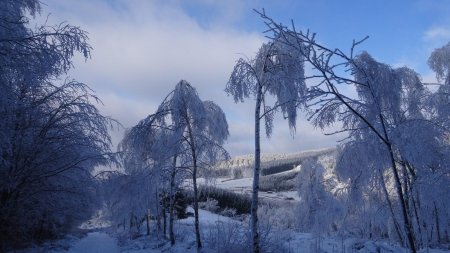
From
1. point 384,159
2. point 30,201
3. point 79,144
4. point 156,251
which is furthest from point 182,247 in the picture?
point 384,159

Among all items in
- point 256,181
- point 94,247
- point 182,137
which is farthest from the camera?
point 94,247

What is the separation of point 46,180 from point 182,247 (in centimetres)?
688

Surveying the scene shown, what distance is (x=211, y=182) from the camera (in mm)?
16781

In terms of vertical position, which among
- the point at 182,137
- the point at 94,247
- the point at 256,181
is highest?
the point at 182,137

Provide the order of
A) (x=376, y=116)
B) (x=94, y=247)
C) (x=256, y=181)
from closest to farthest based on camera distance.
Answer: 1. (x=376, y=116)
2. (x=256, y=181)
3. (x=94, y=247)

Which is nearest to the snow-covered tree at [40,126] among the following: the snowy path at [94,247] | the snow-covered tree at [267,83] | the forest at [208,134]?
the forest at [208,134]

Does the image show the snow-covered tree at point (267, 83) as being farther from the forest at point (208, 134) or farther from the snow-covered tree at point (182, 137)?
the snow-covered tree at point (182, 137)

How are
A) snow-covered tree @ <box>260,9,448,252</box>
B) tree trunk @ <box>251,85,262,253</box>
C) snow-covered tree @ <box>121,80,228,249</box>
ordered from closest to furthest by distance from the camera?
snow-covered tree @ <box>260,9,448,252</box>, tree trunk @ <box>251,85,262,253</box>, snow-covered tree @ <box>121,80,228,249</box>

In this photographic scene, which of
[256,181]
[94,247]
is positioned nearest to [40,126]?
[256,181]

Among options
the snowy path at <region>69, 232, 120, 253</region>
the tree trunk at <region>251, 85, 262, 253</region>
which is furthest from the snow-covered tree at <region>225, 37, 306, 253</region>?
the snowy path at <region>69, 232, 120, 253</region>

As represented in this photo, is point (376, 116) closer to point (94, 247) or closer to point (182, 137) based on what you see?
point (182, 137)

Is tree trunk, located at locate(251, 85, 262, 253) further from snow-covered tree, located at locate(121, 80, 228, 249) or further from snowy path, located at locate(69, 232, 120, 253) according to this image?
snowy path, located at locate(69, 232, 120, 253)

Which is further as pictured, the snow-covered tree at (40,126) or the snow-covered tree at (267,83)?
the snow-covered tree at (267,83)

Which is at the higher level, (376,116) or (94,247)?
(376,116)
